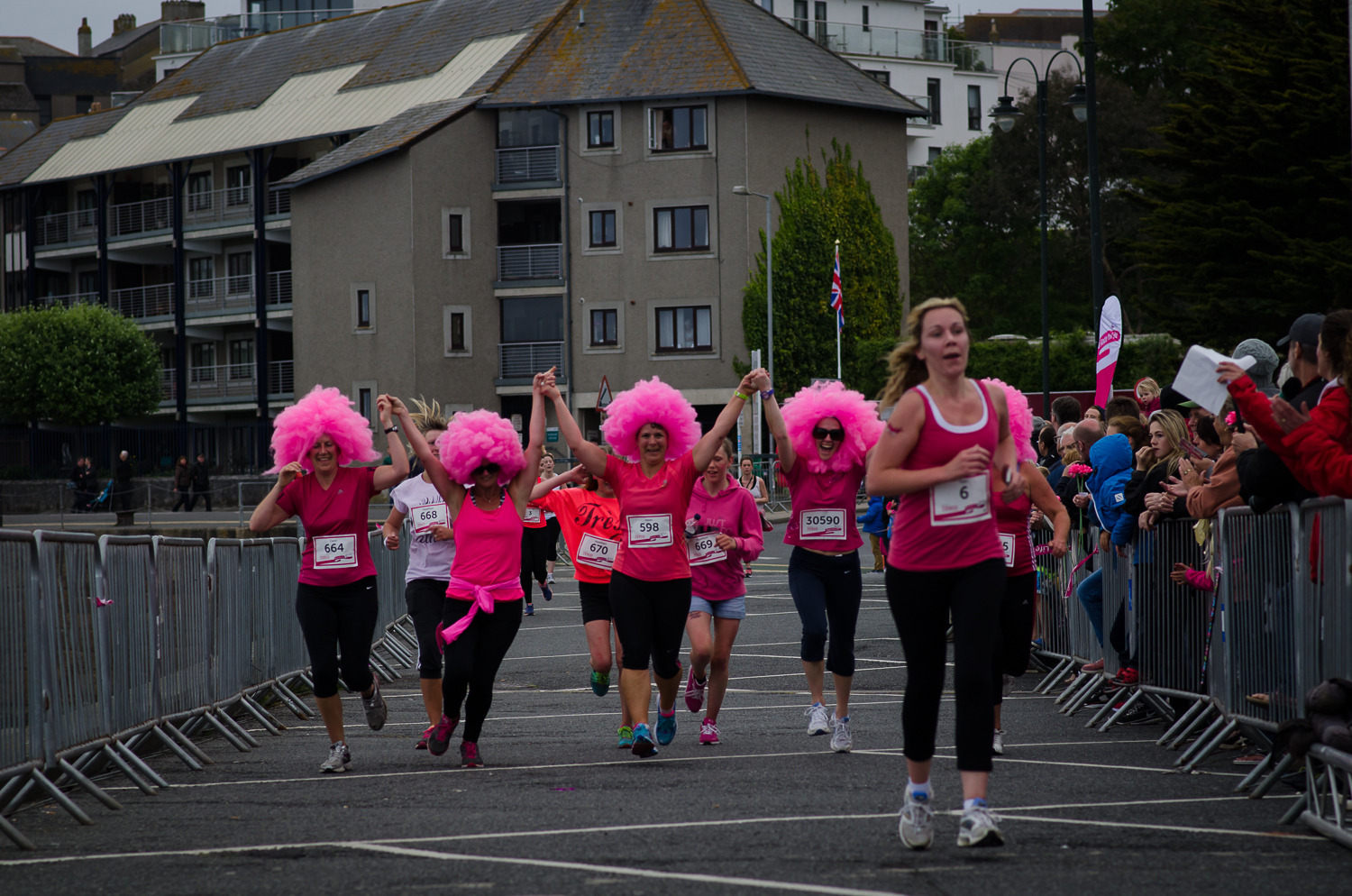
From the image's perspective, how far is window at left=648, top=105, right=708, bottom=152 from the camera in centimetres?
5600

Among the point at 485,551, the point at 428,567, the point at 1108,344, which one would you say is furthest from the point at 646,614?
the point at 1108,344

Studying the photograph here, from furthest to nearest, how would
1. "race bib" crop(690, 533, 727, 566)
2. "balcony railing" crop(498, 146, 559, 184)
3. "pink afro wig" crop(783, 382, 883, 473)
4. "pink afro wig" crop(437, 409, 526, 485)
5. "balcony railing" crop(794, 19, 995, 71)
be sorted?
"balcony railing" crop(794, 19, 995, 71), "balcony railing" crop(498, 146, 559, 184), "race bib" crop(690, 533, 727, 566), "pink afro wig" crop(783, 382, 883, 473), "pink afro wig" crop(437, 409, 526, 485)

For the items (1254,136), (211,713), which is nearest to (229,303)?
(1254,136)

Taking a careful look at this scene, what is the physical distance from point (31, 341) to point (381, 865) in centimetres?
5862

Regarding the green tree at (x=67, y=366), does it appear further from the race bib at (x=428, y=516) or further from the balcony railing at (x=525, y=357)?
the race bib at (x=428, y=516)

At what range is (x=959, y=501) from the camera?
20.9 feet

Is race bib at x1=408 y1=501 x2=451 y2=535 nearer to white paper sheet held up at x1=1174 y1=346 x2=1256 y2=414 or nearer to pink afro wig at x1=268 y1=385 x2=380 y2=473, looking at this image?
pink afro wig at x1=268 y1=385 x2=380 y2=473

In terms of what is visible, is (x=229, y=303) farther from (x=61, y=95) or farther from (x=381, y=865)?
(x=381, y=865)

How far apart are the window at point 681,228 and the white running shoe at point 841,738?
47.7 meters

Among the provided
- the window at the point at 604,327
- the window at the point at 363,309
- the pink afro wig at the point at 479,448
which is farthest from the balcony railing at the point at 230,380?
the pink afro wig at the point at 479,448

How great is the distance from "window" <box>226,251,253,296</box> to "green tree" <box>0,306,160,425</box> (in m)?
5.28

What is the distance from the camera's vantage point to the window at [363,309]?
59.1m

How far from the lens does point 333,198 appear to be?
59.4m

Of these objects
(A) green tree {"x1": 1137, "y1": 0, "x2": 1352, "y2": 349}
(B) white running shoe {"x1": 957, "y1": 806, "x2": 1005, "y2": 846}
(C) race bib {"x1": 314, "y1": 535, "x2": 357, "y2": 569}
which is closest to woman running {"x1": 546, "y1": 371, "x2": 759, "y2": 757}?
(C) race bib {"x1": 314, "y1": 535, "x2": 357, "y2": 569}
